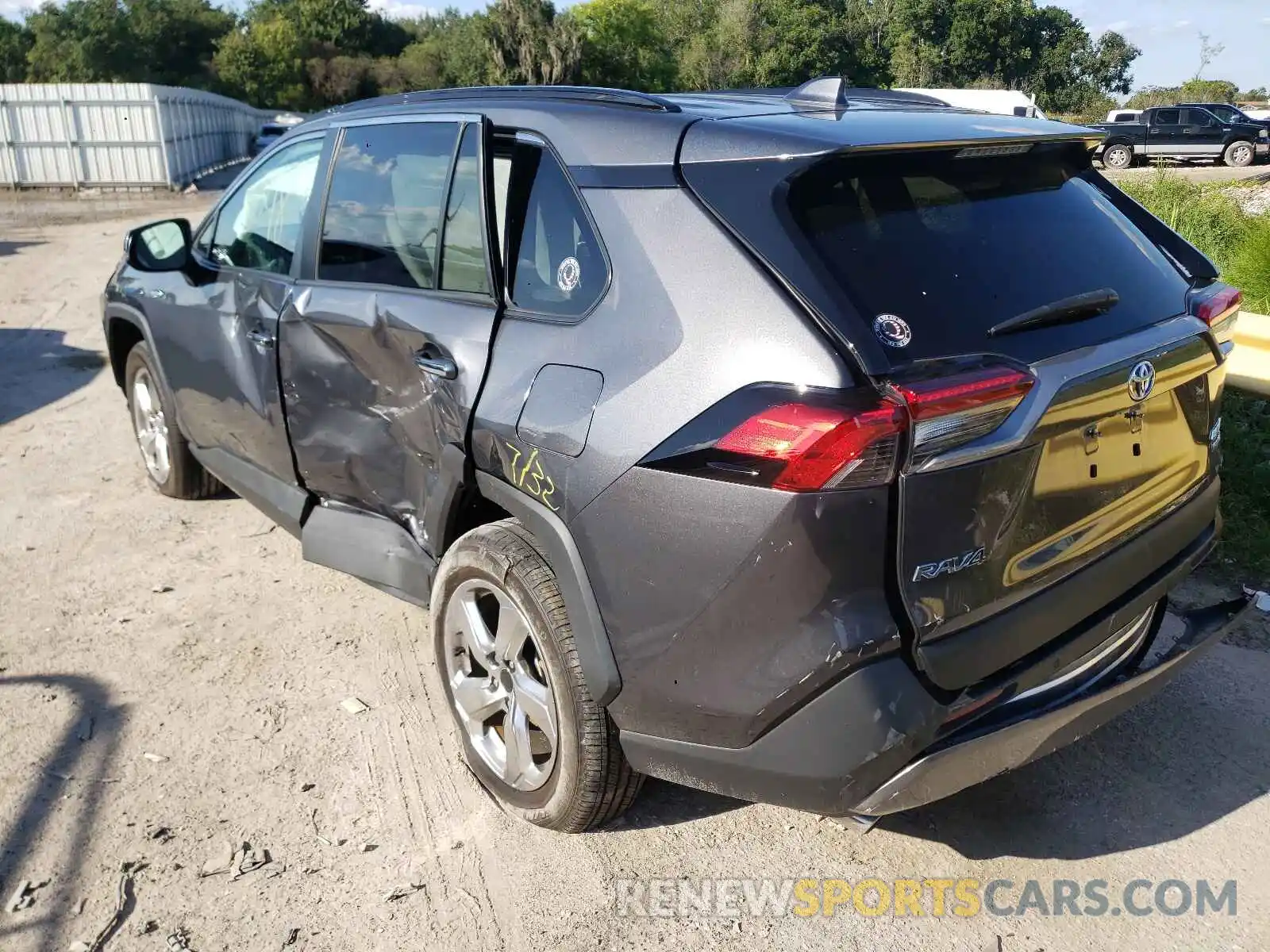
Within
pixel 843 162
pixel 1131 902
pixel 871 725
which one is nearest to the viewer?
pixel 871 725

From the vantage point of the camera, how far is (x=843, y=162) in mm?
2387

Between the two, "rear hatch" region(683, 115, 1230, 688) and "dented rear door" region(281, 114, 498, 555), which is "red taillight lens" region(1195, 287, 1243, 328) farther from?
"dented rear door" region(281, 114, 498, 555)

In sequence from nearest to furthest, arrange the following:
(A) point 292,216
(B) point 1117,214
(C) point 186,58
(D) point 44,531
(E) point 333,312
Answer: (B) point 1117,214, (E) point 333,312, (A) point 292,216, (D) point 44,531, (C) point 186,58

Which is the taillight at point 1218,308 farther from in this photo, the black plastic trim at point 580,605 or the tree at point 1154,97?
the tree at point 1154,97

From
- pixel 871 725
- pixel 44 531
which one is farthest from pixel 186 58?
pixel 871 725

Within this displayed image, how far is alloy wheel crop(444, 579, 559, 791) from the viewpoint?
2844 millimetres

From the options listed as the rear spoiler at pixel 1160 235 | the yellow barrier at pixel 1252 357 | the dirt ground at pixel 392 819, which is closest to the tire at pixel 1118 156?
the yellow barrier at pixel 1252 357

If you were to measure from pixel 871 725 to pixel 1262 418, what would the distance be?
4.26 meters

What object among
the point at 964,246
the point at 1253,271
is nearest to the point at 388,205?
the point at 964,246

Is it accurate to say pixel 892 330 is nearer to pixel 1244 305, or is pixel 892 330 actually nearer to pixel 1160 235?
pixel 1160 235

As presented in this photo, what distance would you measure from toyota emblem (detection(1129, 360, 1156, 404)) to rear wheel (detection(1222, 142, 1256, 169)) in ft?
99.8

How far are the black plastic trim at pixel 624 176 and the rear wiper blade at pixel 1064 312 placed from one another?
2.68 ft

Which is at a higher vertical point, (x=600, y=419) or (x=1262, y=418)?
(x=600, y=419)

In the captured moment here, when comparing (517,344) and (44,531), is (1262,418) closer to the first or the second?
(517,344)
